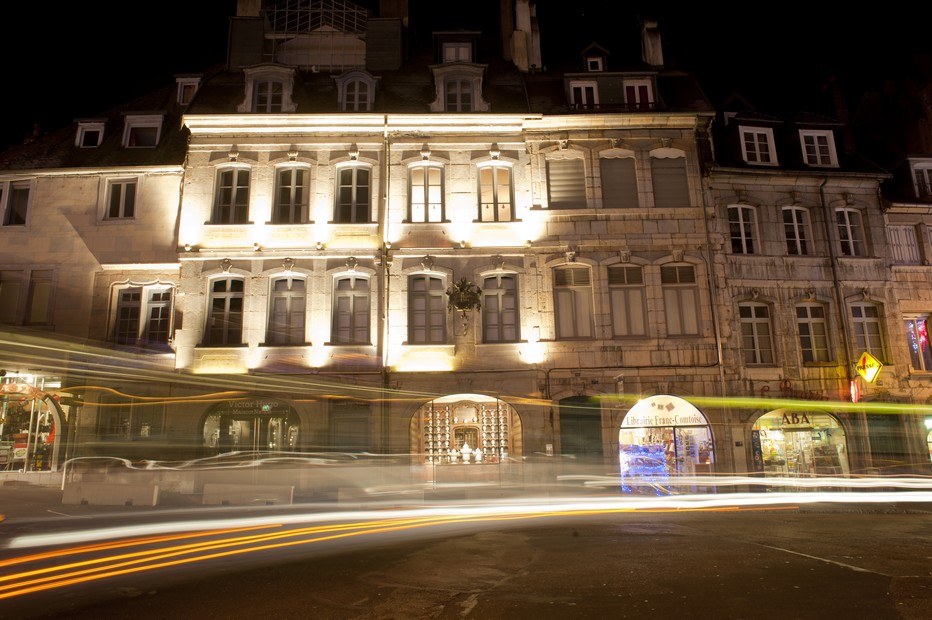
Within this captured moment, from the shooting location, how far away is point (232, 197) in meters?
Result: 19.5

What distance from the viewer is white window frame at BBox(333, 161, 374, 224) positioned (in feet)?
63.5

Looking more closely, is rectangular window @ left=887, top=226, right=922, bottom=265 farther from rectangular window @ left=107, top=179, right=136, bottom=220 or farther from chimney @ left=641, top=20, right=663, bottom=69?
rectangular window @ left=107, top=179, right=136, bottom=220

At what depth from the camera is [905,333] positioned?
20297 millimetres

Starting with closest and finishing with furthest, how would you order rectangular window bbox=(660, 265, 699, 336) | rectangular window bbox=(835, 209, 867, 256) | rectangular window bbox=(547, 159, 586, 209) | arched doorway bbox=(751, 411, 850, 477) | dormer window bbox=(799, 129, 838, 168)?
rectangular window bbox=(660, 265, 699, 336) → arched doorway bbox=(751, 411, 850, 477) → rectangular window bbox=(547, 159, 586, 209) → rectangular window bbox=(835, 209, 867, 256) → dormer window bbox=(799, 129, 838, 168)

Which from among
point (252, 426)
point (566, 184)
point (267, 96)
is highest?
point (267, 96)

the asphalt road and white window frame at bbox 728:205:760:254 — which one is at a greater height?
white window frame at bbox 728:205:760:254

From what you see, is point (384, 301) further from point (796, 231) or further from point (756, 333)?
point (796, 231)

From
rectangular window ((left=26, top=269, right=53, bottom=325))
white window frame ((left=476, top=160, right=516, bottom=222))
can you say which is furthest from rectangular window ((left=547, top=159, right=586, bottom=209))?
rectangular window ((left=26, top=269, right=53, bottom=325))

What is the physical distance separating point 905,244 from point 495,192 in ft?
48.1

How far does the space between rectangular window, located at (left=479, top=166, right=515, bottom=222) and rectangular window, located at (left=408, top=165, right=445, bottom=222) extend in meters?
1.35

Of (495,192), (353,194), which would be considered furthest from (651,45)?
(353,194)

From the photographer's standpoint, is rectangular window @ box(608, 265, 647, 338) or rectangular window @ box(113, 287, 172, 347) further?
rectangular window @ box(113, 287, 172, 347)

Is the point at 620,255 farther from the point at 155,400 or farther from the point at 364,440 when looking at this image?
the point at 155,400

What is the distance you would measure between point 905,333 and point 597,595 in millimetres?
19369
